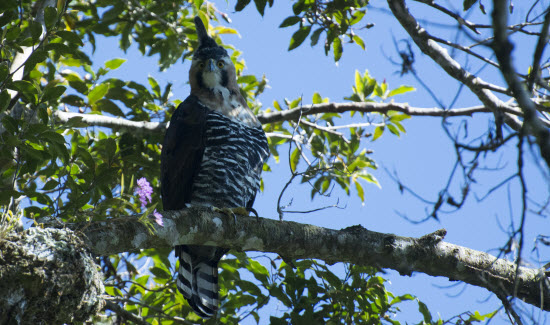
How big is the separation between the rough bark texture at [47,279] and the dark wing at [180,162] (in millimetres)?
1612

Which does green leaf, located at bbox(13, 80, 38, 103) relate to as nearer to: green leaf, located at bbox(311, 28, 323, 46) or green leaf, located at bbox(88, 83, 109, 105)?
green leaf, located at bbox(88, 83, 109, 105)

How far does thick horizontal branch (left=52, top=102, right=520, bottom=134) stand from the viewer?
418 centimetres

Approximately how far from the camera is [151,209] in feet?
7.91

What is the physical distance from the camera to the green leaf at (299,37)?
433 centimetres

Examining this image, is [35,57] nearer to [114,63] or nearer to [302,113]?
[114,63]

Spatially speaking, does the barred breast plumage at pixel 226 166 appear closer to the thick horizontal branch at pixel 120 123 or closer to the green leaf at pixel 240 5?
the thick horizontal branch at pixel 120 123

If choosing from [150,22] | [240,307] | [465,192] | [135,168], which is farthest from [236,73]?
[465,192]

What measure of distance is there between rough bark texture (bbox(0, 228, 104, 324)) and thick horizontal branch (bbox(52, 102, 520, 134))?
1.88 m

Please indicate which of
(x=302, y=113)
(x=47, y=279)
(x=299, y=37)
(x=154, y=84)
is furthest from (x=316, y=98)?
(x=47, y=279)

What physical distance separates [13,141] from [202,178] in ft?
4.57

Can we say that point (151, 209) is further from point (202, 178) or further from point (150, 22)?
point (150, 22)

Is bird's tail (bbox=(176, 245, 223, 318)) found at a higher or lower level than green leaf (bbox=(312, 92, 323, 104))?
lower

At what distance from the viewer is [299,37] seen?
4.36 meters

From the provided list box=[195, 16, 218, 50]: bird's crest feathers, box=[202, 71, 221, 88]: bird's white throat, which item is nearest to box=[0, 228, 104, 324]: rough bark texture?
box=[202, 71, 221, 88]: bird's white throat
